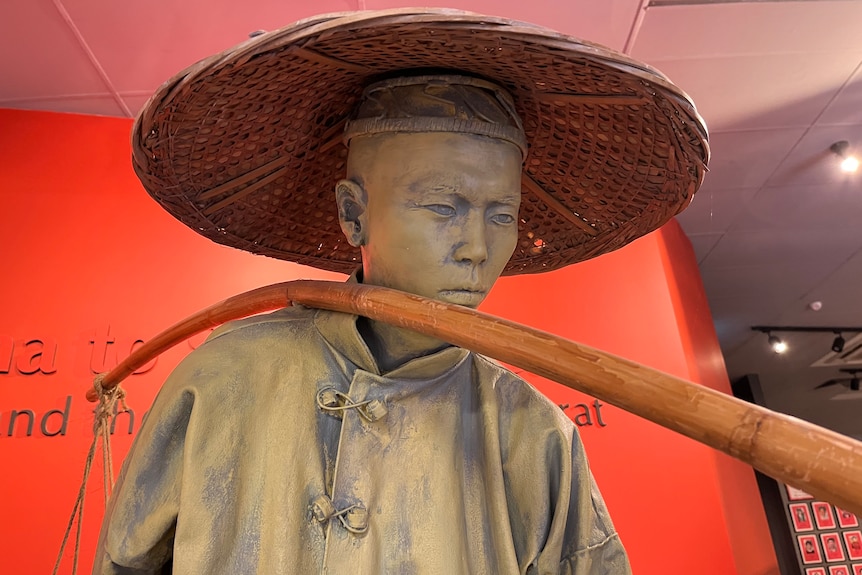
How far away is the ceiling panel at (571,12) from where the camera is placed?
1.83 m

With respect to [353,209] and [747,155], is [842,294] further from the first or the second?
[353,209]

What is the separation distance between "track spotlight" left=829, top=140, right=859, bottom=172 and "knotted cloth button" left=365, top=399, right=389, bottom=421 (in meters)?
2.36

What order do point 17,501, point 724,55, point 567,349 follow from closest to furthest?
point 567,349 → point 17,501 → point 724,55

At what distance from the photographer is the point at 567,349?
2.04 feet

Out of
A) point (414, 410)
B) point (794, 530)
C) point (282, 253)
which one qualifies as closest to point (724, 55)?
point (282, 253)

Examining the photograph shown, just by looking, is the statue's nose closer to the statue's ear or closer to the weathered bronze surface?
the weathered bronze surface

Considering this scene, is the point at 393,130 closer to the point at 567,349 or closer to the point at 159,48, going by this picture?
the point at 567,349

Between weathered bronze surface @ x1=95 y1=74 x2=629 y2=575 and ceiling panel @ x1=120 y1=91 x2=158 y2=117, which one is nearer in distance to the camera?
weathered bronze surface @ x1=95 y1=74 x2=629 y2=575

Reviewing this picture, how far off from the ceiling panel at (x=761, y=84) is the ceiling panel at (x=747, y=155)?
0.15 ft

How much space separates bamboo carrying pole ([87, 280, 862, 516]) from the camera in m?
0.45

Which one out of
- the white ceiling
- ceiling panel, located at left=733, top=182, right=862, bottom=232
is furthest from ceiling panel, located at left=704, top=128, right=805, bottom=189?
ceiling panel, located at left=733, top=182, right=862, bottom=232

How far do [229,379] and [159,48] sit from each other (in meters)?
1.46

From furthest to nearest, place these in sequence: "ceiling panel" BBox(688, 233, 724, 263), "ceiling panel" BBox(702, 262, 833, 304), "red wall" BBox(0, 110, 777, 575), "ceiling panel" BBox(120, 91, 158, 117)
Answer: "ceiling panel" BBox(702, 262, 833, 304), "ceiling panel" BBox(688, 233, 724, 263), "ceiling panel" BBox(120, 91, 158, 117), "red wall" BBox(0, 110, 777, 575)

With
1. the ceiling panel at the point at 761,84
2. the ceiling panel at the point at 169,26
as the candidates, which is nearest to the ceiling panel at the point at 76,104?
the ceiling panel at the point at 169,26
